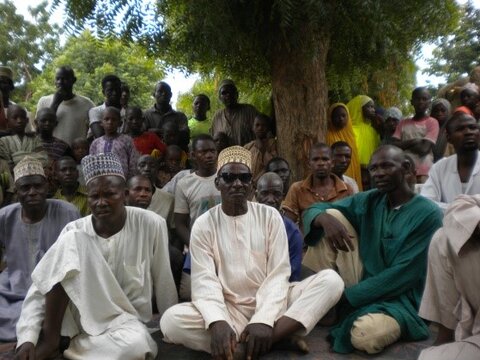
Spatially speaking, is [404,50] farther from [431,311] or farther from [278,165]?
[431,311]

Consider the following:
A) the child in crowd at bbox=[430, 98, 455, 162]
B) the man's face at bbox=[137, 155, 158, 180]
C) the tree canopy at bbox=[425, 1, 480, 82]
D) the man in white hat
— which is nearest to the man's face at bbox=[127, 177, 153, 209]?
the man's face at bbox=[137, 155, 158, 180]

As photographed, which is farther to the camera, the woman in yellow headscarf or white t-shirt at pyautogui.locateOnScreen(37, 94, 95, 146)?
white t-shirt at pyautogui.locateOnScreen(37, 94, 95, 146)

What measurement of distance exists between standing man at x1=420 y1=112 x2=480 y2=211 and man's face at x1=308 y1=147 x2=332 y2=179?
2.96 feet

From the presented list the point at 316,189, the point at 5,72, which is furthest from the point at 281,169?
the point at 5,72

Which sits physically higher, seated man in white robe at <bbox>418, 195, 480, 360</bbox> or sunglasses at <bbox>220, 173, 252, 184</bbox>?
sunglasses at <bbox>220, 173, 252, 184</bbox>

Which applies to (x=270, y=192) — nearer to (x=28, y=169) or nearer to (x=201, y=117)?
(x=28, y=169)

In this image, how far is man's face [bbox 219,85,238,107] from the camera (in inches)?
269

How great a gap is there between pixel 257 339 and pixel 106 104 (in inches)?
182

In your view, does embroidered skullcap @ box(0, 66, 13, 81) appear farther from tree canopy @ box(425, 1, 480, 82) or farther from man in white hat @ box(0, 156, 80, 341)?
tree canopy @ box(425, 1, 480, 82)

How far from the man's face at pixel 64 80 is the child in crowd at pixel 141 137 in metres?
0.95

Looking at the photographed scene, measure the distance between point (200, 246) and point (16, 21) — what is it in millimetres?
23305

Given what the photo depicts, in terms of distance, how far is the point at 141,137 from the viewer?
655 cm

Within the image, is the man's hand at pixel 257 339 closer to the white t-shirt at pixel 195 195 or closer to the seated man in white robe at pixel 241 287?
the seated man in white robe at pixel 241 287

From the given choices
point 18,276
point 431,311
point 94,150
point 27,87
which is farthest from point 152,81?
point 431,311
